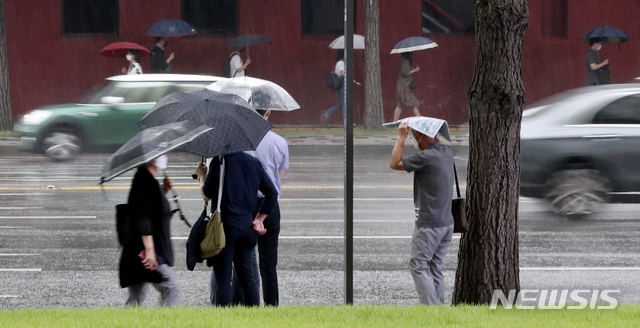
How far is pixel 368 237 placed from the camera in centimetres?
965

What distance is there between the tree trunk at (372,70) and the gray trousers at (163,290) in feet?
54.6

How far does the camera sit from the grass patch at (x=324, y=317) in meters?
4.78

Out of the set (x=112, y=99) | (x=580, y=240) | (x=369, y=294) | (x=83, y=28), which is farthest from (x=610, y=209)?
(x=83, y=28)

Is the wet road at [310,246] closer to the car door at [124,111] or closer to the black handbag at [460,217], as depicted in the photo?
the black handbag at [460,217]

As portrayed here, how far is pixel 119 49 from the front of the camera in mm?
22625

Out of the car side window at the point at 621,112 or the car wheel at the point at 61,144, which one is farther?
the car wheel at the point at 61,144

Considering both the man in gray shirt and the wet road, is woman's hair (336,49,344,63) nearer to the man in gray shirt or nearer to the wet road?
the wet road

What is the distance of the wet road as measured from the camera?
7.33m

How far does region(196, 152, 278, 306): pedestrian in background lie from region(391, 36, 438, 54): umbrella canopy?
16132 mm

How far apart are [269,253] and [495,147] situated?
62.9 inches

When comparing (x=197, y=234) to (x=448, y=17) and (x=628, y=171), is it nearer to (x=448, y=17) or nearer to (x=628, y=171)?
(x=628, y=171)

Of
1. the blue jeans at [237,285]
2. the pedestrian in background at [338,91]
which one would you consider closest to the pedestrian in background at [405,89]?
the pedestrian in background at [338,91]

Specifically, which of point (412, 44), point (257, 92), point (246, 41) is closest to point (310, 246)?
point (257, 92)

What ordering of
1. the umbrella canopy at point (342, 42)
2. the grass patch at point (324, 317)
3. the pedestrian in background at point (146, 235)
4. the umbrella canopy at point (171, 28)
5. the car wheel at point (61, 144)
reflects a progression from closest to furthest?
1. the grass patch at point (324, 317)
2. the pedestrian in background at point (146, 235)
3. the car wheel at point (61, 144)
4. the umbrella canopy at point (171, 28)
5. the umbrella canopy at point (342, 42)
